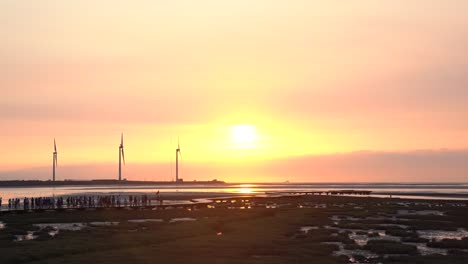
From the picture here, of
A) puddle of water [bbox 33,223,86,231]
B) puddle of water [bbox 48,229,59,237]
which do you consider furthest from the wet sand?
puddle of water [bbox 48,229,59,237]

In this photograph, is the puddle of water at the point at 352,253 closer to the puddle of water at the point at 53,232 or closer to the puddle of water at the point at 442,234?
the puddle of water at the point at 442,234

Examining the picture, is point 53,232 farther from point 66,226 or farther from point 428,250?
point 428,250

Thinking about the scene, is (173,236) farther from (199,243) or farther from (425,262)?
(425,262)

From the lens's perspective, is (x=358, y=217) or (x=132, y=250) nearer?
(x=132, y=250)

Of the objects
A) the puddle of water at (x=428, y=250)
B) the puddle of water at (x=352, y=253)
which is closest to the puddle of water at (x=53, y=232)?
the puddle of water at (x=352, y=253)

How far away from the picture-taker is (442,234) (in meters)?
50.1

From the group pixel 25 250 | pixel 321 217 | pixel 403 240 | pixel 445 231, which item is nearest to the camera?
pixel 25 250

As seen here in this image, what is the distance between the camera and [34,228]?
53062 mm

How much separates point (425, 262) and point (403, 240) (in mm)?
11512

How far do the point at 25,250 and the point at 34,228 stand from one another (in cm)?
1769

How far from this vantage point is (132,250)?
36594 millimetres

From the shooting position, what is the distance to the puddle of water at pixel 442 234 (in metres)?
47.6

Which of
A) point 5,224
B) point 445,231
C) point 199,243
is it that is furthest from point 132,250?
point 445,231

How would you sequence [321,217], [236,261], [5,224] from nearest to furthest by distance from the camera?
[236,261]
[5,224]
[321,217]
